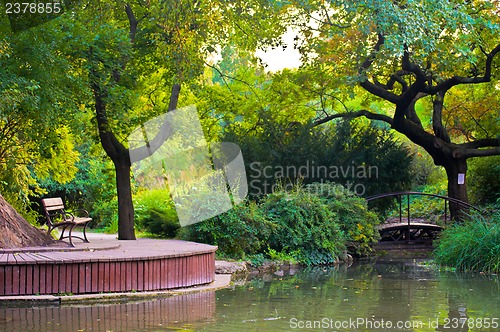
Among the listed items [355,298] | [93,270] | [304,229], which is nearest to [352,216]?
[304,229]

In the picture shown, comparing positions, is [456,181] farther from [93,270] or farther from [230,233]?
[93,270]

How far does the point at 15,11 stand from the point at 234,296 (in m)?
6.99

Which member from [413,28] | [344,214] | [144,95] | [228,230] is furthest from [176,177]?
[413,28]

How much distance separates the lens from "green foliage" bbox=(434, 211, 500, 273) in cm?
1706

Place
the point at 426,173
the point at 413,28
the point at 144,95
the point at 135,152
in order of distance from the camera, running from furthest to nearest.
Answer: the point at 426,173 → the point at 144,95 → the point at 135,152 → the point at 413,28

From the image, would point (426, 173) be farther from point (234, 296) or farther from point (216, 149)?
point (234, 296)

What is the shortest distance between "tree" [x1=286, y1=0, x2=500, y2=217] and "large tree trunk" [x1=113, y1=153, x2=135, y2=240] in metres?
6.44

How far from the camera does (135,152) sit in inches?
734

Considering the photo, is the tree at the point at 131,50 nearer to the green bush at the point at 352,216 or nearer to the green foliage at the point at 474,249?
the green bush at the point at 352,216

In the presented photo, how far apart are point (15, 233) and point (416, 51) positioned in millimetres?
11503

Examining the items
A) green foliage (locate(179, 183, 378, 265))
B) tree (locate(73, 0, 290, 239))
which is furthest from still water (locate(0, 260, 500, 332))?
tree (locate(73, 0, 290, 239))

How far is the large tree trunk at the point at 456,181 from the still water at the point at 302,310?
8979mm

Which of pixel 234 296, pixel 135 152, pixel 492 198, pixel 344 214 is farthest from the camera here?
pixel 492 198

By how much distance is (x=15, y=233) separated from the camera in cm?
1390
